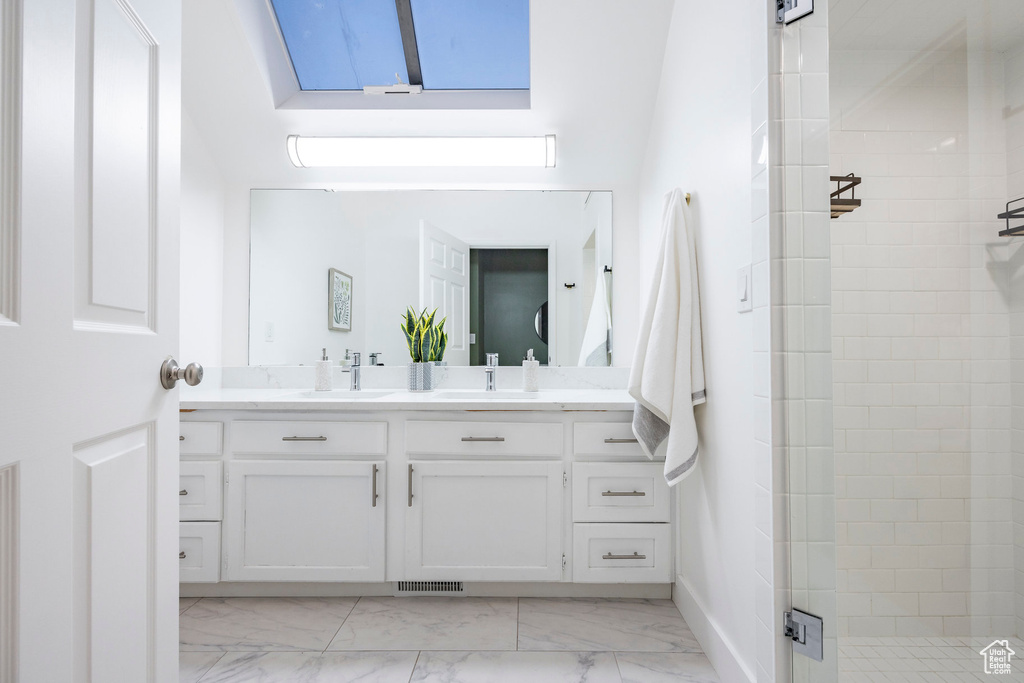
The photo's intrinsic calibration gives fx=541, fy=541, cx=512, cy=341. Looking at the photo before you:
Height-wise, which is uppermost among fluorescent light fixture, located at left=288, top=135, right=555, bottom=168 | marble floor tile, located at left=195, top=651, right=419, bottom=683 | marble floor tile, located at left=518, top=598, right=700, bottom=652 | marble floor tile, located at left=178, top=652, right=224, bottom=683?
fluorescent light fixture, located at left=288, top=135, right=555, bottom=168

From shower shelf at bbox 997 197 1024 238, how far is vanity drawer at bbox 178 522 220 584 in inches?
86.5

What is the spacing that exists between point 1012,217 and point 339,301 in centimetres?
218

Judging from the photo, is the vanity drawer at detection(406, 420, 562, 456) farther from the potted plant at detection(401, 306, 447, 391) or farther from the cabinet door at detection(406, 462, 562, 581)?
the potted plant at detection(401, 306, 447, 391)

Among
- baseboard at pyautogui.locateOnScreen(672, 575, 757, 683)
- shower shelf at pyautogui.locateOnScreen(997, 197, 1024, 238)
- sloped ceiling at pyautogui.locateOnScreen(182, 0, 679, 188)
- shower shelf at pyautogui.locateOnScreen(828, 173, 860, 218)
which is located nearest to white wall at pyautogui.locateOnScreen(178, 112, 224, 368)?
sloped ceiling at pyautogui.locateOnScreen(182, 0, 679, 188)

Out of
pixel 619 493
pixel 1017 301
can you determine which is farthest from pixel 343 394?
pixel 1017 301

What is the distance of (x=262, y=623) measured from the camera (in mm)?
1761

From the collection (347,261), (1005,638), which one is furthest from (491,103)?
(1005,638)

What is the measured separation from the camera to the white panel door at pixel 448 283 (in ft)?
7.80

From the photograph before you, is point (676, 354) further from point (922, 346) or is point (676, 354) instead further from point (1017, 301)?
point (1017, 301)

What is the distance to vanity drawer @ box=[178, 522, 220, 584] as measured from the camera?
6.02 ft

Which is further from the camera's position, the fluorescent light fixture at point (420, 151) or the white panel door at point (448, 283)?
the white panel door at point (448, 283)

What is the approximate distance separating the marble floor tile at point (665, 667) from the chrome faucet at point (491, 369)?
112 centimetres

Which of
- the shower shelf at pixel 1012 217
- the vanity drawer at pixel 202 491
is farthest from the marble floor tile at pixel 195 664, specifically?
the shower shelf at pixel 1012 217

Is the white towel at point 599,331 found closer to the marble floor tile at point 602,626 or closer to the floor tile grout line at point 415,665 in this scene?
the marble floor tile at point 602,626
